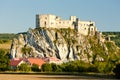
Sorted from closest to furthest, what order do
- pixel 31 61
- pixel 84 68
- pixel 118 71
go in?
1. pixel 118 71
2. pixel 84 68
3. pixel 31 61

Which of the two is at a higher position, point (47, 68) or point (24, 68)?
point (24, 68)

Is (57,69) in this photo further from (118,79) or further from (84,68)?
(118,79)

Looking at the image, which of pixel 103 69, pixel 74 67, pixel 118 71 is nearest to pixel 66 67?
pixel 74 67

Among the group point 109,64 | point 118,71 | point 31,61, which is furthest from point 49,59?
point 118,71

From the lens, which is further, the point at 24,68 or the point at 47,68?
the point at 47,68

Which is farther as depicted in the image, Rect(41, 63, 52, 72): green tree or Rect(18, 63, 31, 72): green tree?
Rect(41, 63, 52, 72): green tree

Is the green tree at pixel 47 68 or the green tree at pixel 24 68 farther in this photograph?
the green tree at pixel 47 68

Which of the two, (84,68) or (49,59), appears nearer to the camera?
(84,68)

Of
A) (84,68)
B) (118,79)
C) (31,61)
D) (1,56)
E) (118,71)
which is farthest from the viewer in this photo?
(31,61)

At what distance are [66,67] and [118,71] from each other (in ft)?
185

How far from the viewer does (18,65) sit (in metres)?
162

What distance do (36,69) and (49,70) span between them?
19.9ft

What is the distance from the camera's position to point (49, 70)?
152 metres

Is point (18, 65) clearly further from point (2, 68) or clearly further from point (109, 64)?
point (109, 64)
